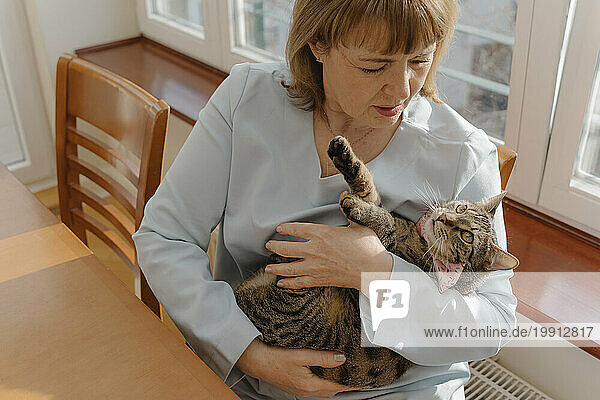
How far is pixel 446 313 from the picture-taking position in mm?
1081

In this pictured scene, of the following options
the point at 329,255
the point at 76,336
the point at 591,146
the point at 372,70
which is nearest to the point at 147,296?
the point at 76,336

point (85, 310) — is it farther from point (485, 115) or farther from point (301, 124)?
point (485, 115)

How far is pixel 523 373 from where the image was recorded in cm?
157

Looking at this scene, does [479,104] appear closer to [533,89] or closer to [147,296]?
[533,89]

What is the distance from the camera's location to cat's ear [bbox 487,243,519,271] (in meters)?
1.04

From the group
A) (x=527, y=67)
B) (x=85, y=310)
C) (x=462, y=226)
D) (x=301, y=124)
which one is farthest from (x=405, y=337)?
(x=527, y=67)

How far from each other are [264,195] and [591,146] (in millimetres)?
794

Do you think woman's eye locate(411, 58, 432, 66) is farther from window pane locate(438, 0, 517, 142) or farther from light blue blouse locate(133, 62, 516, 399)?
window pane locate(438, 0, 517, 142)

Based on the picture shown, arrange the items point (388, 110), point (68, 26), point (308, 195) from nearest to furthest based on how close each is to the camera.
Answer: point (388, 110) → point (308, 195) → point (68, 26)

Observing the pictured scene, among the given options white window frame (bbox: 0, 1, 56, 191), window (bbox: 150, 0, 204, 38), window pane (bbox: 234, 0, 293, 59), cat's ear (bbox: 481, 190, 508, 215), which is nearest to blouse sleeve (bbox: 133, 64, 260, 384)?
cat's ear (bbox: 481, 190, 508, 215)

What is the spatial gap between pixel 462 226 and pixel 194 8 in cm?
170

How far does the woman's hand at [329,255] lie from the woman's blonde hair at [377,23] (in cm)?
32

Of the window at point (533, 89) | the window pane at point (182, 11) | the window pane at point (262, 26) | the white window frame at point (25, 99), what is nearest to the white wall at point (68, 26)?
the white window frame at point (25, 99)

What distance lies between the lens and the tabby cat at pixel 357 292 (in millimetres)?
1082
